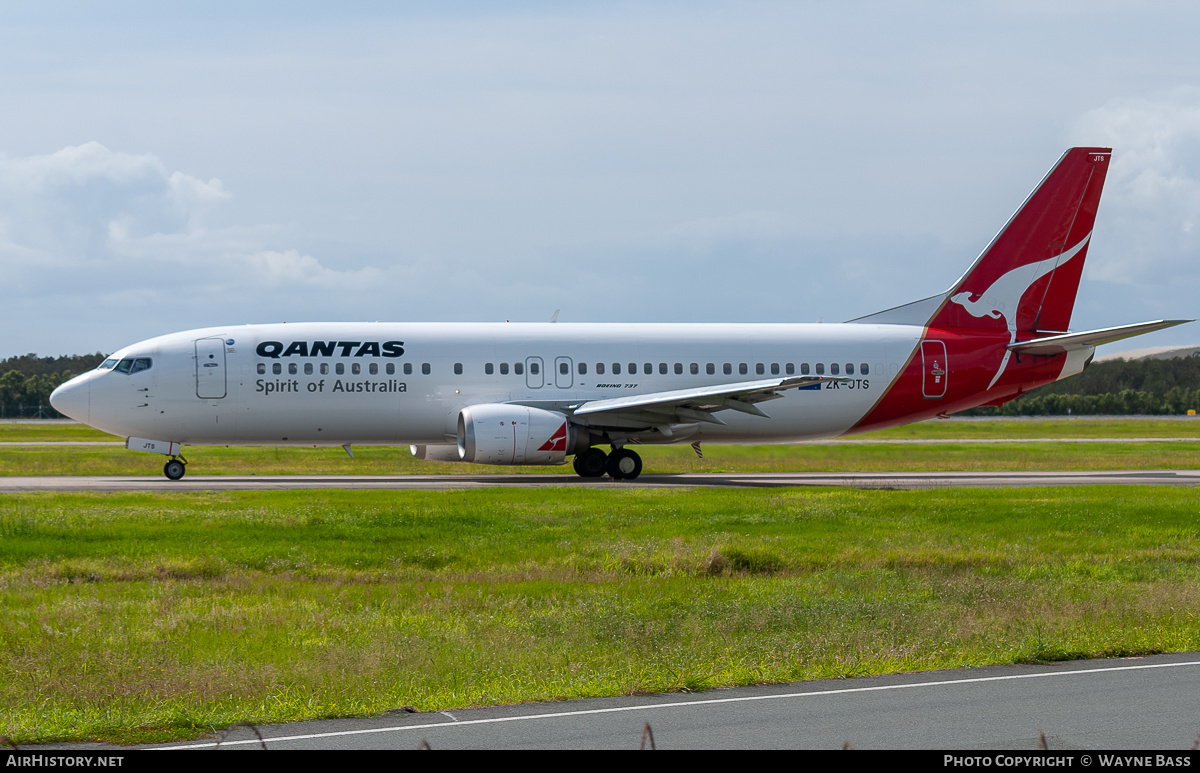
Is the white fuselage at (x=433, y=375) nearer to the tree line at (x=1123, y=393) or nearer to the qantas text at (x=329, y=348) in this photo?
the qantas text at (x=329, y=348)

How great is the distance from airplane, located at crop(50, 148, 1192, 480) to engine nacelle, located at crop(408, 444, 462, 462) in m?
0.07

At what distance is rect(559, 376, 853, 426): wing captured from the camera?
109 feet

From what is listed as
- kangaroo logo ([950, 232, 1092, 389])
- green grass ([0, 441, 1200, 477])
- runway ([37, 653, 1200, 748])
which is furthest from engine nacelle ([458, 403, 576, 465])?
runway ([37, 653, 1200, 748])

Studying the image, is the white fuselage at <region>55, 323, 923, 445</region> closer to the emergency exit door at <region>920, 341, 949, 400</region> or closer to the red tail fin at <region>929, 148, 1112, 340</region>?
the emergency exit door at <region>920, 341, 949, 400</region>

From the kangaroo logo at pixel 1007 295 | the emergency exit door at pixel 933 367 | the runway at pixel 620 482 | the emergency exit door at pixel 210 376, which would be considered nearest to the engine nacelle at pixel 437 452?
the runway at pixel 620 482

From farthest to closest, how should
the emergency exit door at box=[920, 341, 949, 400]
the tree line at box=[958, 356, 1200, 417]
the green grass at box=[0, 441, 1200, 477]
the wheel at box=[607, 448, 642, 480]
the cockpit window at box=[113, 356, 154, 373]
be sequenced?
the tree line at box=[958, 356, 1200, 417]
the green grass at box=[0, 441, 1200, 477]
the emergency exit door at box=[920, 341, 949, 400]
the wheel at box=[607, 448, 642, 480]
the cockpit window at box=[113, 356, 154, 373]

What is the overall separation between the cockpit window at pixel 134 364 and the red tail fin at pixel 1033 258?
22.8 m

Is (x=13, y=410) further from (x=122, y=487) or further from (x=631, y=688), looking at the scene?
(x=631, y=688)

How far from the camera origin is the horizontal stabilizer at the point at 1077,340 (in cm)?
3403

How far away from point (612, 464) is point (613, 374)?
257 centimetres

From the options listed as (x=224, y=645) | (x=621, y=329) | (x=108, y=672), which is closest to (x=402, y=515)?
(x=224, y=645)

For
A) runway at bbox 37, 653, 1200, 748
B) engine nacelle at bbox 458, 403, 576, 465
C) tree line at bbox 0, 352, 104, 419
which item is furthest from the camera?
tree line at bbox 0, 352, 104, 419

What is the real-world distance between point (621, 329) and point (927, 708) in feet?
88.7

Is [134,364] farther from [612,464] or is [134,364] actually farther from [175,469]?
[612,464]
